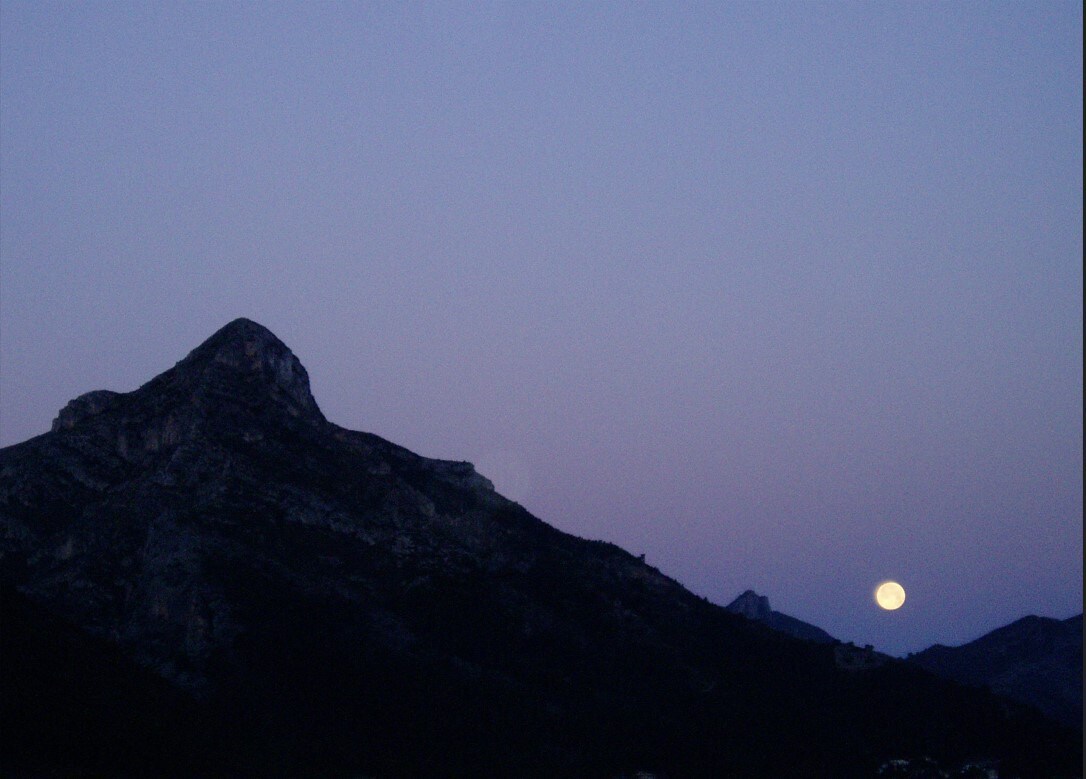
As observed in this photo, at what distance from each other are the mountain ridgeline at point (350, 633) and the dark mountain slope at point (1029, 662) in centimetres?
4016

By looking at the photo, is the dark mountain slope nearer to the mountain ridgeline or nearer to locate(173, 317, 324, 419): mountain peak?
the mountain ridgeline

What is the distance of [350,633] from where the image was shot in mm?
95562

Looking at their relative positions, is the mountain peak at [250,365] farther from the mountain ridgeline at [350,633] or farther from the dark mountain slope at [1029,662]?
the dark mountain slope at [1029,662]

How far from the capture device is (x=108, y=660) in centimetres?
7794

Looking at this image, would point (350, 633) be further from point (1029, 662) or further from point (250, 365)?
point (1029, 662)

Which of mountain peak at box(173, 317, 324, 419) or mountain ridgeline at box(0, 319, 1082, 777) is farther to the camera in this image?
mountain peak at box(173, 317, 324, 419)

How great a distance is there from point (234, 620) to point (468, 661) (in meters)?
18.8

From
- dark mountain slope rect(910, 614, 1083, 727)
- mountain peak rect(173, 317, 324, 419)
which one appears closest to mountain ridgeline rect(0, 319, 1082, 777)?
mountain peak rect(173, 317, 324, 419)

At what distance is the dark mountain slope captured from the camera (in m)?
149

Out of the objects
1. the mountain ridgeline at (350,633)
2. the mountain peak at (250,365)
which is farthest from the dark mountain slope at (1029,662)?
the mountain peak at (250,365)

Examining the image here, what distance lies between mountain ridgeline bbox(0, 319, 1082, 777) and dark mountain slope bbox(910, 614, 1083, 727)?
40.2 meters

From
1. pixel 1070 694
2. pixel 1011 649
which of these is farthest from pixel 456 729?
pixel 1011 649

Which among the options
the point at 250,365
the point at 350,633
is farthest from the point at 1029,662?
the point at 250,365

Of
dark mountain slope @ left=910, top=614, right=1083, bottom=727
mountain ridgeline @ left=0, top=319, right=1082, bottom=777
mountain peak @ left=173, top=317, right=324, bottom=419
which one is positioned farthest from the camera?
dark mountain slope @ left=910, top=614, right=1083, bottom=727
